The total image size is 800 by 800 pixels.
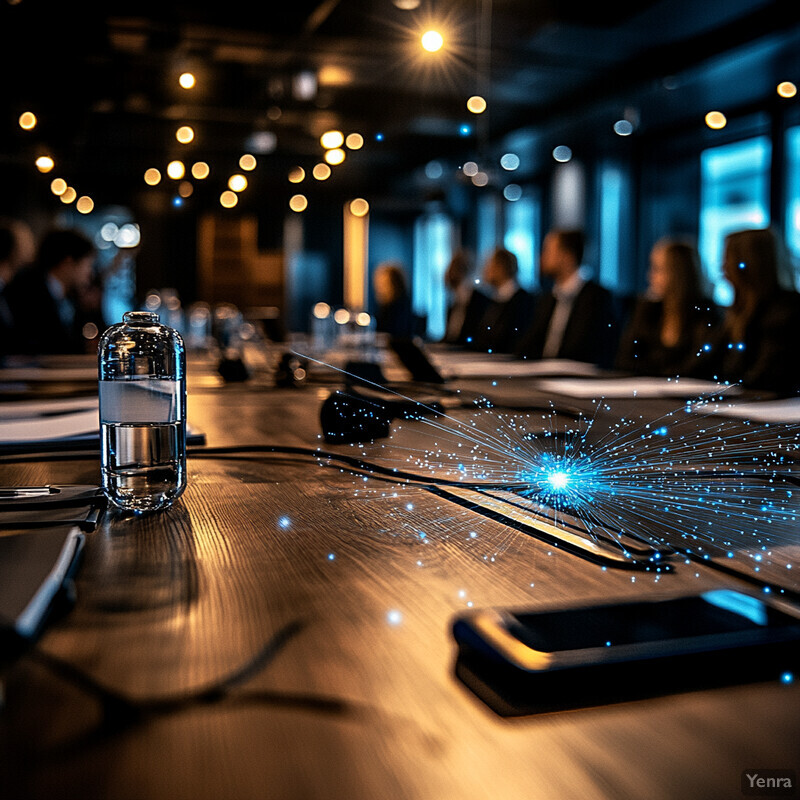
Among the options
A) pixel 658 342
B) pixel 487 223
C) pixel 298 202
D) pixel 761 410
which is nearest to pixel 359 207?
pixel 298 202

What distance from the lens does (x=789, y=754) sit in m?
0.31

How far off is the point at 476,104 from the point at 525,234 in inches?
99.1

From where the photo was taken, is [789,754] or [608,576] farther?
[608,576]

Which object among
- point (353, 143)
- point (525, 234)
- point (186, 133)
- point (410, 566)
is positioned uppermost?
point (186, 133)

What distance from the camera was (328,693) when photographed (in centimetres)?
36

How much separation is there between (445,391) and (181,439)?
3.35ft

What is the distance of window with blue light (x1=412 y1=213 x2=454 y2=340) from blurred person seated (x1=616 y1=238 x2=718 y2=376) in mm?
7707

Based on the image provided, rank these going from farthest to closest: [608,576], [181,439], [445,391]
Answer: [445,391] → [181,439] → [608,576]

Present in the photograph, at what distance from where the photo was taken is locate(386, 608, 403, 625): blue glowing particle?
45 centimetres

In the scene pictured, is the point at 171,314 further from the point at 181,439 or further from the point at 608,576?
the point at 608,576

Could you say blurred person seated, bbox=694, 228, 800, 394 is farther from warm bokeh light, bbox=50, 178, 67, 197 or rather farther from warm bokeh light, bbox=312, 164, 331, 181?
warm bokeh light, bbox=50, 178, 67, 197

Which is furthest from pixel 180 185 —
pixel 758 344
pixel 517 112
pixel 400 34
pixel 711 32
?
pixel 758 344

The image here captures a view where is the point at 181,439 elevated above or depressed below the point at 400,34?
below

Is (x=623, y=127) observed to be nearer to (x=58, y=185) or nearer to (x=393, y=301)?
(x=393, y=301)
